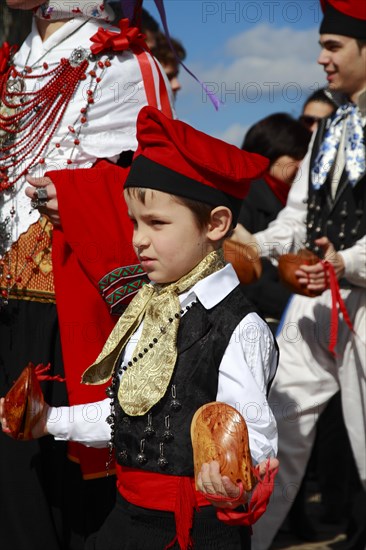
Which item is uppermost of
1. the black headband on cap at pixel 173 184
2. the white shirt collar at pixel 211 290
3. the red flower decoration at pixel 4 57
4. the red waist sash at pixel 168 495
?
the red flower decoration at pixel 4 57

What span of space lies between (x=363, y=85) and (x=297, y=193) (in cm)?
49

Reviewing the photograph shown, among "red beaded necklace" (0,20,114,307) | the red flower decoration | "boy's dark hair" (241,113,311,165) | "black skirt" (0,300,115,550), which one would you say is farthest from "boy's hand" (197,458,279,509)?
"boy's dark hair" (241,113,311,165)

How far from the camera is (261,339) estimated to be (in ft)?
7.88

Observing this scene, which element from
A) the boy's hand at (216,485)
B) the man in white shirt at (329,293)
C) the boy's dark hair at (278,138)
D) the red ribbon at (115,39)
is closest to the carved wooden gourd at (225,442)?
the boy's hand at (216,485)

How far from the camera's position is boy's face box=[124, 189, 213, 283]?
2459 millimetres

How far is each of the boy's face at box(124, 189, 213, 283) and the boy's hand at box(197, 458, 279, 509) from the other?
1.86ft

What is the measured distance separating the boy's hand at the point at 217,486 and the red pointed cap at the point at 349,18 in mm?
2217

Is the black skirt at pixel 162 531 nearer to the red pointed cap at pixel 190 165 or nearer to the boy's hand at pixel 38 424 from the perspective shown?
the boy's hand at pixel 38 424

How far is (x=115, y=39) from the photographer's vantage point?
3.16m

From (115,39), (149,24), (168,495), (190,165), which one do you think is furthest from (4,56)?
(149,24)

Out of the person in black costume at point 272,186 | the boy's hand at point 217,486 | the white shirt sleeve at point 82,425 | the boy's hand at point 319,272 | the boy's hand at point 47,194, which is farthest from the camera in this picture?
the person in black costume at point 272,186

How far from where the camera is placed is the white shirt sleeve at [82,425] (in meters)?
2.63

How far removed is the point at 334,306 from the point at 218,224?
1233 mm

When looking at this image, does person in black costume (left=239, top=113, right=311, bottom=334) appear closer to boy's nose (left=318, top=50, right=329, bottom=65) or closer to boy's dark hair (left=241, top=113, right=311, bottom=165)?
boy's dark hair (left=241, top=113, right=311, bottom=165)
